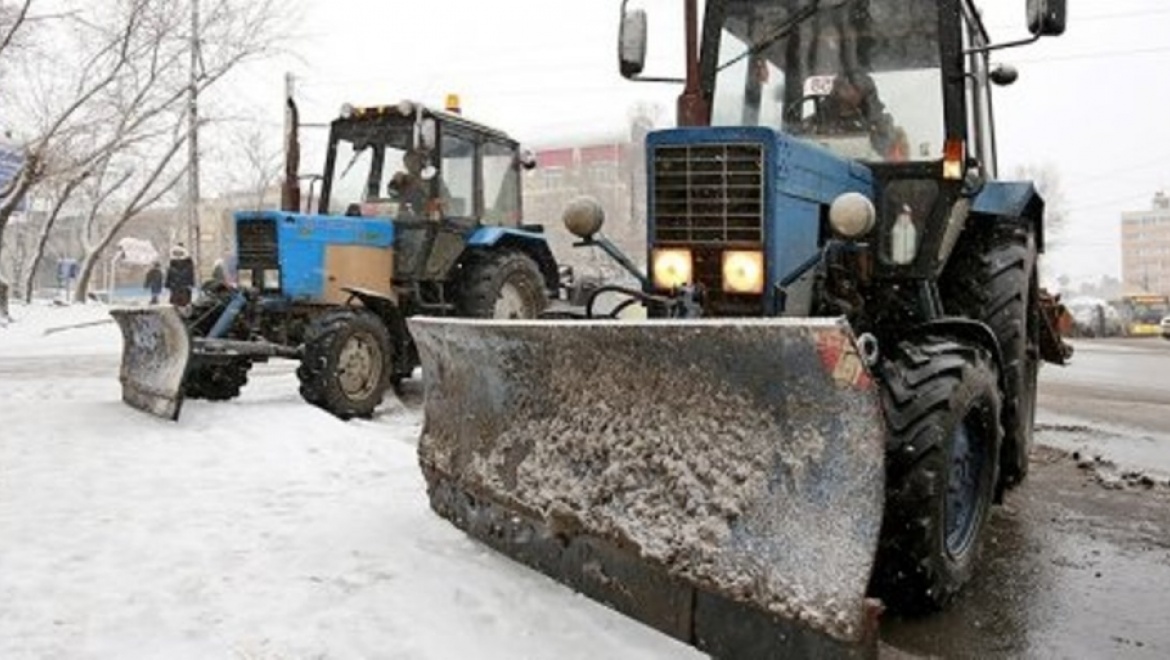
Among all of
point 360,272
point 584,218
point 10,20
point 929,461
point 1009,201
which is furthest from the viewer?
point 10,20

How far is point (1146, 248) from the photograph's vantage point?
409 ft

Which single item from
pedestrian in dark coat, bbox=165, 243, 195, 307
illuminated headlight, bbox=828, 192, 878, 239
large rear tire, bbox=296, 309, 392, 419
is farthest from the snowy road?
pedestrian in dark coat, bbox=165, 243, 195, 307

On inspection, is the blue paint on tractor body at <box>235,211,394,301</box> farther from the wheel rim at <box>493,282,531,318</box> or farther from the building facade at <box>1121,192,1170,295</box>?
the building facade at <box>1121,192,1170,295</box>

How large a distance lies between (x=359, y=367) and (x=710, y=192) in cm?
475

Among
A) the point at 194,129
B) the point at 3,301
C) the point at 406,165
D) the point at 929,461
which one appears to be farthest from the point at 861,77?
the point at 194,129

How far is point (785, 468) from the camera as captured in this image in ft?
10.1

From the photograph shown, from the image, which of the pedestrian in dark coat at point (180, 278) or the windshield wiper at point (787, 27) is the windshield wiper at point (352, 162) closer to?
the windshield wiper at point (787, 27)

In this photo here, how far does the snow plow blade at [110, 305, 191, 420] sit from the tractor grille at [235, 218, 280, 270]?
108 cm

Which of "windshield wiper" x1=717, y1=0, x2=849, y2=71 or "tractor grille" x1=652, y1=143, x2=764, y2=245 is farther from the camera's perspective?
"windshield wiper" x1=717, y1=0, x2=849, y2=71

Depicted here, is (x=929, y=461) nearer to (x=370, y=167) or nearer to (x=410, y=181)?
(x=410, y=181)

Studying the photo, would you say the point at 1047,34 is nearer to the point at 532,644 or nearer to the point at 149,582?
the point at 532,644

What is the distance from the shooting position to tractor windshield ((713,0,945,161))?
490cm

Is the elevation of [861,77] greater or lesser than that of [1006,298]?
greater

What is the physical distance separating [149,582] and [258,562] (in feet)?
1.36
